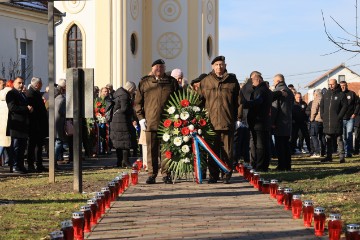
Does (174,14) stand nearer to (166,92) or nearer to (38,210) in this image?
(166,92)

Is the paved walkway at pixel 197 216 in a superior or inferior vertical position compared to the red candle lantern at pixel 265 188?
inferior

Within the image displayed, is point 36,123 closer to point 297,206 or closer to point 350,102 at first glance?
point 350,102

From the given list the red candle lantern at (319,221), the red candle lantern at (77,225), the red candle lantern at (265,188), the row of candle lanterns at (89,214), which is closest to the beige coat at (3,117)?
the row of candle lanterns at (89,214)

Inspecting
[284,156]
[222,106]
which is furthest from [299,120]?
[222,106]

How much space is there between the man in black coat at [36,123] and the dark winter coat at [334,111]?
22.6 ft

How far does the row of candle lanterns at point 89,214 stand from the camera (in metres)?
8.01

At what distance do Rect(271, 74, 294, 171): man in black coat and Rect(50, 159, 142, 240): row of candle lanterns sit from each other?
5.47 meters

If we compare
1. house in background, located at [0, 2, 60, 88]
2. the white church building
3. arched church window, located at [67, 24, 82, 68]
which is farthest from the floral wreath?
arched church window, located at [67, 24, 82, 68]

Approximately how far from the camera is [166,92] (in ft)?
53.6

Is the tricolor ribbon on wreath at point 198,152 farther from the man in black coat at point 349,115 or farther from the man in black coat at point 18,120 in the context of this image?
the man in black coat at point 349,115

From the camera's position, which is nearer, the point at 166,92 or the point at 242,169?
the point at 166,92

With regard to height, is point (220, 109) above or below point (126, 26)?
below

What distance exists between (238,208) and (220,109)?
4.32 m

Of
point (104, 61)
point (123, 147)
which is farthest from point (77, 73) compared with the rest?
point (104, 61)
